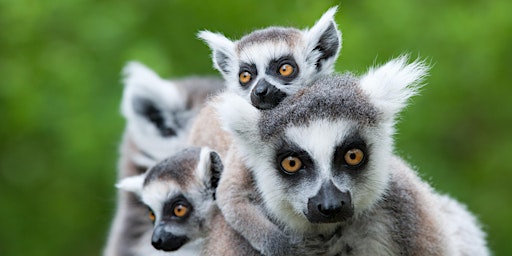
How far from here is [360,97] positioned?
479 cm

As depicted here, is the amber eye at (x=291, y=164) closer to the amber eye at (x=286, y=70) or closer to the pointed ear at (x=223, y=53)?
the amber eye at (x=286, y=70)

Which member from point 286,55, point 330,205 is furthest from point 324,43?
point 330,205

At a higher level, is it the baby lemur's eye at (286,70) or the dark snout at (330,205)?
the baby lemur's eye at (286,70)

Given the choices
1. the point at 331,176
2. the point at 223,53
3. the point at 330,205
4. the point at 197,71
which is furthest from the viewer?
the point at 197,71

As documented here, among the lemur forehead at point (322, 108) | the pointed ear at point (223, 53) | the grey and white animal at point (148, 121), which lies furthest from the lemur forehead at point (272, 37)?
the grey and white animal at point (148, 121)

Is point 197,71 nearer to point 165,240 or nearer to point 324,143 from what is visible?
point 165,240

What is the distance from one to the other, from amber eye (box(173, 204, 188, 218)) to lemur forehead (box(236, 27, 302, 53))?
1096mm

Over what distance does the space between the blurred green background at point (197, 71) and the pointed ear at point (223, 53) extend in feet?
9.85

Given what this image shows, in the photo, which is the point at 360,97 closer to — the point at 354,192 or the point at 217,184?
the point at 354,192

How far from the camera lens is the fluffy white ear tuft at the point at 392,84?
4828 mm

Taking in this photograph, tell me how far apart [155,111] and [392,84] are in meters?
3.45

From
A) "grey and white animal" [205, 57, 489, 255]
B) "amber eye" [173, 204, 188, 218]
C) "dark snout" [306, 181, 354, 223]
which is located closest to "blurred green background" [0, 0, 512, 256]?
"amber eye" [173, 204, 188, 218]

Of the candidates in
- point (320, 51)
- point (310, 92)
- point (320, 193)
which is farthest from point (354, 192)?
point (320, 51)

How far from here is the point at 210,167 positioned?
5617 millimetres
